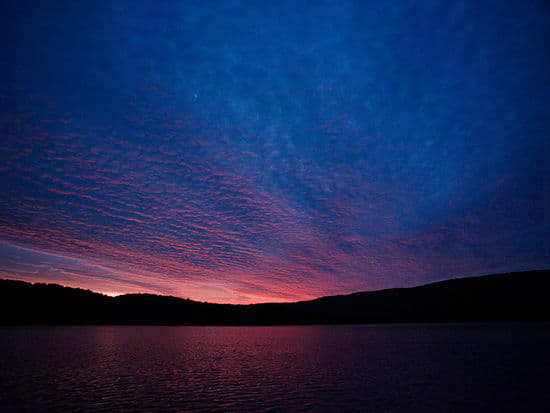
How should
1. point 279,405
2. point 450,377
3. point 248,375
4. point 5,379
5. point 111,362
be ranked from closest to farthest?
point 279,405 → point 5,379 → point 450,377 → point 248,375 → point 111,362

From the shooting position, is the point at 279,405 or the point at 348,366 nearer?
the point at 279,405

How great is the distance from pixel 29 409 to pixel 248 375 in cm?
2262

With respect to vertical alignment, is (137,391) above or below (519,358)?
below

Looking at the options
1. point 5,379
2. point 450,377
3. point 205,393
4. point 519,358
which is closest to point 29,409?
point 205,393

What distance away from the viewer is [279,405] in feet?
82.8

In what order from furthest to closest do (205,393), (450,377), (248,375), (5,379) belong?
(248,375) → (450,377) → (5,379) → (205,393)

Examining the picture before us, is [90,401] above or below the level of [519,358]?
below

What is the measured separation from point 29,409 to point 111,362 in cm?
2977

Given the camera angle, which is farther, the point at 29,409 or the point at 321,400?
the point at 321,400

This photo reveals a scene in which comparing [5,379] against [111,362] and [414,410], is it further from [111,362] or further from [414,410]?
[414,410]

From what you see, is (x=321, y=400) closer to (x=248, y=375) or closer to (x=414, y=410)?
(x=414, y=410)

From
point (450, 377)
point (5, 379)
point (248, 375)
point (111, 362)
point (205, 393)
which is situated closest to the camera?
point (205, 393)

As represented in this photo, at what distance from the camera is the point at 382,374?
39.1m

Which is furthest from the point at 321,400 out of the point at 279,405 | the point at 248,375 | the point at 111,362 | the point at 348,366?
the point at 111,362
